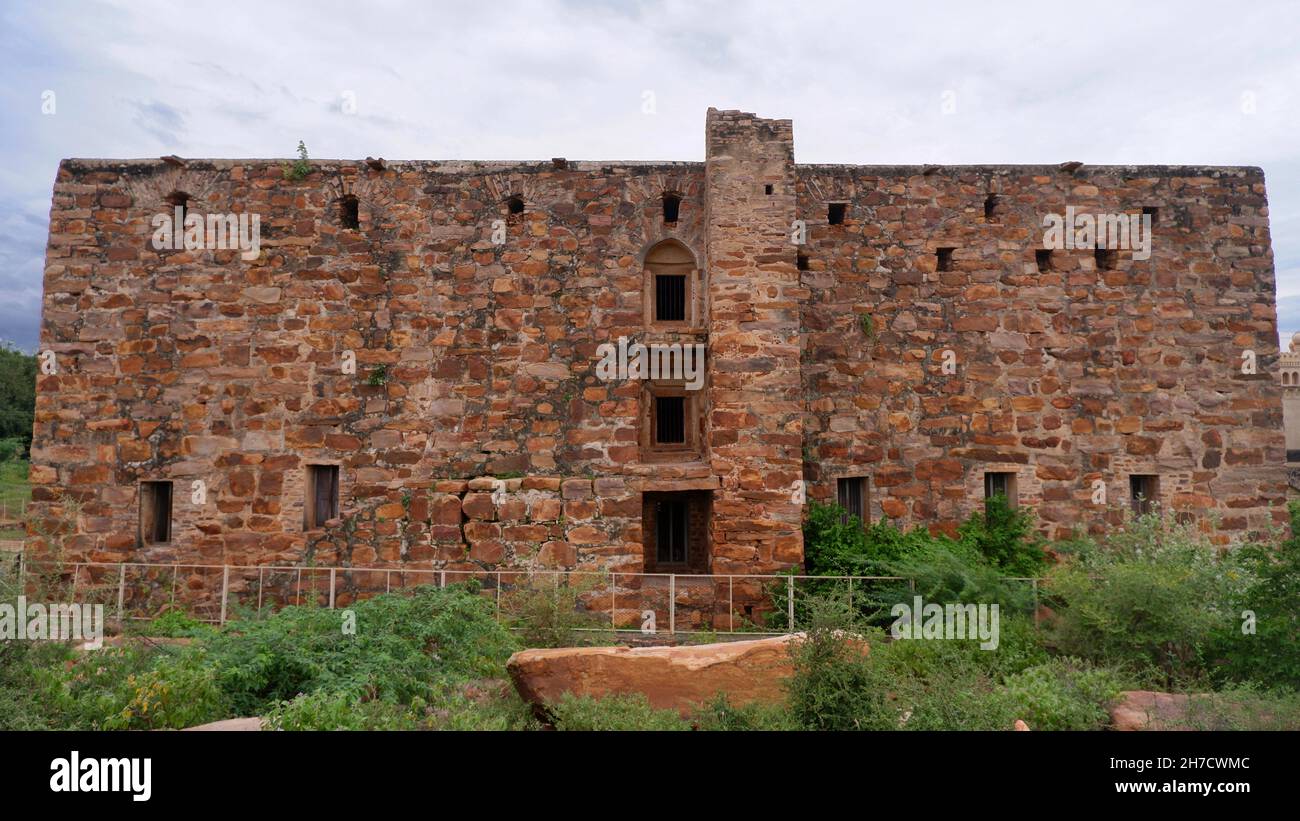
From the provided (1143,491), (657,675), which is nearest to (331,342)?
(657,675)

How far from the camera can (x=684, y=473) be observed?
10312mm

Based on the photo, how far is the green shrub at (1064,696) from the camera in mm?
5977

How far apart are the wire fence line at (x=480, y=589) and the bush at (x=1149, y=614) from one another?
1.19m

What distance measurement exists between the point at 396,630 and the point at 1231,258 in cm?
1382

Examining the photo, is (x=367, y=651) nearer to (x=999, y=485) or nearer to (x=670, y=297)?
(x=670, y=297)

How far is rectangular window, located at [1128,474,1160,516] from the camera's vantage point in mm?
11594

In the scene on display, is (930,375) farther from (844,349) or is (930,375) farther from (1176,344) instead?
(1176,344)

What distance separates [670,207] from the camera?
11.2 meters

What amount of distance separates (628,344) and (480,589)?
412 centimetres

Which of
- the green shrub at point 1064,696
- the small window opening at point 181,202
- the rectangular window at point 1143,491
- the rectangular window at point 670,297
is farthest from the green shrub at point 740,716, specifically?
the small window opening at point 181,202

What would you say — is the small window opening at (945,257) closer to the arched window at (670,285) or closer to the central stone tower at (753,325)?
the central stone tower at (753,325)

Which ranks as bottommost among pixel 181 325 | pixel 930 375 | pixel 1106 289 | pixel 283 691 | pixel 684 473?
pixel 283 691

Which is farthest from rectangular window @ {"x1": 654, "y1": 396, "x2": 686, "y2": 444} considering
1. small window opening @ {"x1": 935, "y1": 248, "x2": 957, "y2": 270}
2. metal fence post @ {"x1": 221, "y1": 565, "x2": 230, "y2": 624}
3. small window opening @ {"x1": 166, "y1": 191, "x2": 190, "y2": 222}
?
small window opening @ {"x1": 166, "y1": 191, "x2": 190, "y2": 222}
